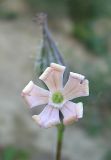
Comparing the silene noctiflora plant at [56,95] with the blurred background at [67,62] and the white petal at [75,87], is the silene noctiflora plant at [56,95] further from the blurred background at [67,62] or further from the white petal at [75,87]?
the blurred background at [67,62]

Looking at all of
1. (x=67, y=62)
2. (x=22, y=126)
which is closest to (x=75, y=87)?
(x=67, y=62)

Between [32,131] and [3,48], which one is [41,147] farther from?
[3,48]

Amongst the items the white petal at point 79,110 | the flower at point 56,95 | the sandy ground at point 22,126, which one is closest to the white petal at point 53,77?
the flower at point 56,95

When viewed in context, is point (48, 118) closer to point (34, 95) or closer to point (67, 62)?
point (34, 95)

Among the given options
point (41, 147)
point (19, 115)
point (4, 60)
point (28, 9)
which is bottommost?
point (41, 147)

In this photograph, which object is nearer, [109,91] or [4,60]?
[109,91]

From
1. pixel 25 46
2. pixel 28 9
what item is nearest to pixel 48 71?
pixel 25 46

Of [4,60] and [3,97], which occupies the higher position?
[4,60]
